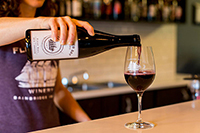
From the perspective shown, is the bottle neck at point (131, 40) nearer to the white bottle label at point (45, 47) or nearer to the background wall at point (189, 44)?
the white bottle label at point (45, 47)

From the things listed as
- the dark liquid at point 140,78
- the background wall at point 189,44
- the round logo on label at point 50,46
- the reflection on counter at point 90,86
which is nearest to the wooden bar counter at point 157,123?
the dark liquid at point 140,78

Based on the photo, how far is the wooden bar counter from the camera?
72 cm

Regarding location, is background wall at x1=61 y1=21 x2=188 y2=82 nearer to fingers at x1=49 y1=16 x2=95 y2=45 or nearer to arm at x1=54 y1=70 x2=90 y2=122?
arm at x1=54 y1=70 x2=90 y2=122

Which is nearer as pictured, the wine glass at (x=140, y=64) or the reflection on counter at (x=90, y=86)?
the wine glass at (x=140, y=64)

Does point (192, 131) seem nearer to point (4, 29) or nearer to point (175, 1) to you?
point (4, 29)

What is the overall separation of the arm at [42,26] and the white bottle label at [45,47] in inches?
1.0

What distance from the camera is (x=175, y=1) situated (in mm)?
3447

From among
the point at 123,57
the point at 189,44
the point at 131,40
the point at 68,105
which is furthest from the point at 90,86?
the point at 131,40

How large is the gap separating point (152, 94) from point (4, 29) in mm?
1998

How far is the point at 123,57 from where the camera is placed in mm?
3221

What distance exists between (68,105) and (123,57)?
6.75 ft

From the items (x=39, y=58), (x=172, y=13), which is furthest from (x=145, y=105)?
(x=39, y=58)

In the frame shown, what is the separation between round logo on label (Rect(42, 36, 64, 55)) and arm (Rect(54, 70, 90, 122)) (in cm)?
47

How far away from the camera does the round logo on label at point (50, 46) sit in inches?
Answer: 30.8
